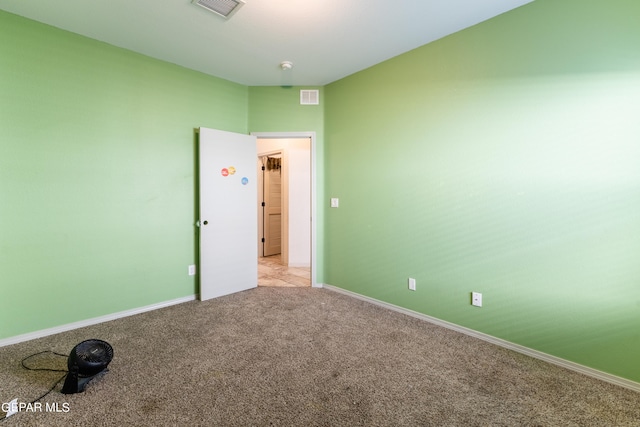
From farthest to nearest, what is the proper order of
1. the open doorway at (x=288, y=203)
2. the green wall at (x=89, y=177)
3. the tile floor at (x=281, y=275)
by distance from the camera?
the open doorway at (x=288, y=203), the tile floor at (x=281, y=275), the green wall at (x=89, y=177)

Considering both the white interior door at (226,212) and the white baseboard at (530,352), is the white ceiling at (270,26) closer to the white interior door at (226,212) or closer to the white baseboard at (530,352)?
the white interior door at (226,212)

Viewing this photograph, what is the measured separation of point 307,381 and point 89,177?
2621mm

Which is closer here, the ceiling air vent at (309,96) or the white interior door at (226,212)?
the white interior door at (226,212)

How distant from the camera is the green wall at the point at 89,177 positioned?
225 cm

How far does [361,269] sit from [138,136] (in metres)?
2.82

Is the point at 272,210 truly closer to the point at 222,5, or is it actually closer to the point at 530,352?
the point at 222,5

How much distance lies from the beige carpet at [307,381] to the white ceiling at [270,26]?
2664 millimetres

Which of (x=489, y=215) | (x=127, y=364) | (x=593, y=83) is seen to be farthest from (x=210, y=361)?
(x=593, y=83)

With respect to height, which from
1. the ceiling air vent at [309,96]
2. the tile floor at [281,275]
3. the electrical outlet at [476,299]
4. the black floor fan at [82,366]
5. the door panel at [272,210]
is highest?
the ceiling air vent at [309,96]

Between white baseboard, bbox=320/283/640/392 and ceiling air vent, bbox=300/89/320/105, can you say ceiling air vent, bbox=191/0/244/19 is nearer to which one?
ceiling air vent, bbox=300/89/320/105

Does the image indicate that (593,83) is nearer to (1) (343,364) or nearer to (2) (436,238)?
(2) (436,238)

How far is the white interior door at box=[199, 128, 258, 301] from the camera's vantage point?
3223 mm

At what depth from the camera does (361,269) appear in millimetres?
3320

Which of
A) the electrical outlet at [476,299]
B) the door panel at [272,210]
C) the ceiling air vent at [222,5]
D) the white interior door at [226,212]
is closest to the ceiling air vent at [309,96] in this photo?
the white interior door at [226,212]
